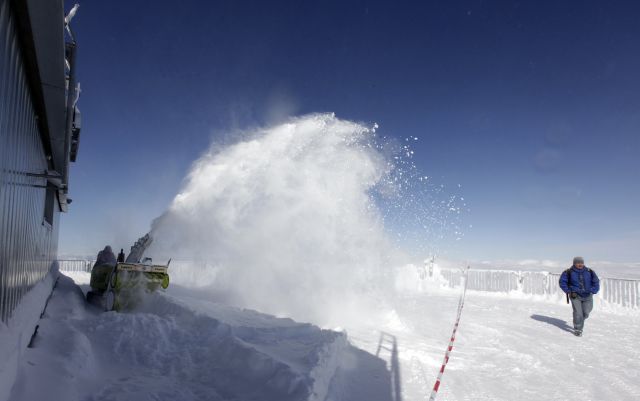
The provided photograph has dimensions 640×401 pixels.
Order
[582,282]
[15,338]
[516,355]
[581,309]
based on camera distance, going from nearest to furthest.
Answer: [15,338] → [516,355] → [581,309] → [582,282]

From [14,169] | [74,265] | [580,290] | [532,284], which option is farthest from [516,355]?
[74,265]

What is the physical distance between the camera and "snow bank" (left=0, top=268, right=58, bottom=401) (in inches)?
117

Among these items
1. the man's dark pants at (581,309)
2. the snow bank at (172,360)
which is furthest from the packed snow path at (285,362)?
the man's dark pants at (581,309)

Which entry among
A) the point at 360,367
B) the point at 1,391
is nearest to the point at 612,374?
the point at 360,367

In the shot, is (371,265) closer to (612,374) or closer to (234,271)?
(234,271)

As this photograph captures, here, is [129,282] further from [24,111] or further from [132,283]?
[24,111]

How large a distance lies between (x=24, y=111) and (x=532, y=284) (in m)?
21.1

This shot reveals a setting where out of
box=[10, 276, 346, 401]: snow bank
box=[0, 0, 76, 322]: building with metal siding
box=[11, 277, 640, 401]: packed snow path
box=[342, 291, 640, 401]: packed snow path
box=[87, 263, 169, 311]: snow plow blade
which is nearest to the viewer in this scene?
box=[0, 0, 76, 322]: building with metal siding

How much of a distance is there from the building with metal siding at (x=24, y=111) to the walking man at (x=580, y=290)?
11691 mm

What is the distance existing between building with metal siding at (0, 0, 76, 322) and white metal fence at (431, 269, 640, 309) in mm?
19183

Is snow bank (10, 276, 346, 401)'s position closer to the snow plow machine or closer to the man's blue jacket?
the snow plow machine

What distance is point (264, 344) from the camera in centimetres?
623

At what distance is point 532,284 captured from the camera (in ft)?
63.3

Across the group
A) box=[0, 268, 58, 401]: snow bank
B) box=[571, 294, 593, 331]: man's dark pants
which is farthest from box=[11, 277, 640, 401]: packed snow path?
box=[571, 294, 593, 331]: man's dark pants
